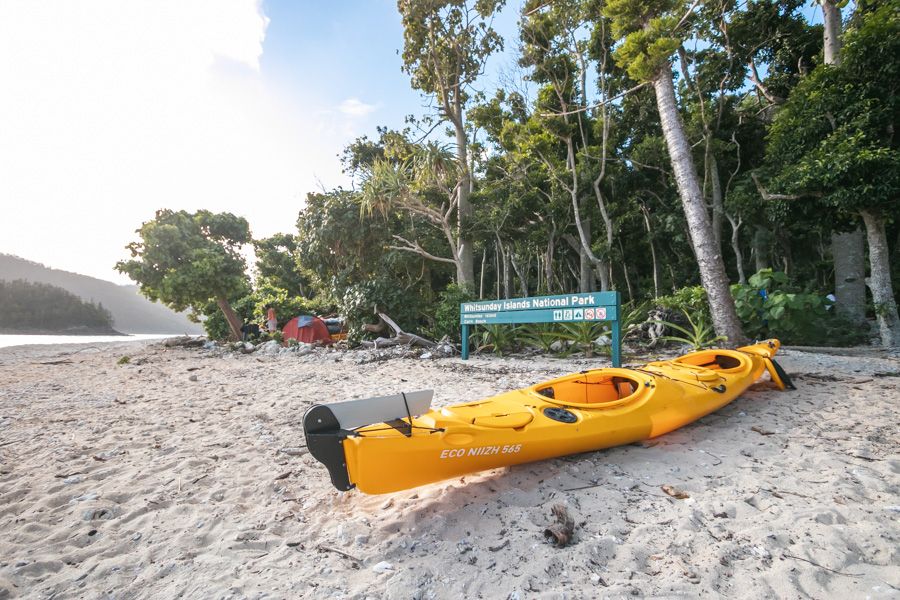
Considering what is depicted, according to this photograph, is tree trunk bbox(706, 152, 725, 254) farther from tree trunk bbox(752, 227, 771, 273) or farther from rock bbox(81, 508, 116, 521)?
rock bbox(81, 508, 116, 521)

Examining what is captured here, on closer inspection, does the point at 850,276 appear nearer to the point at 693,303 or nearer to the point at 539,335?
the point at 693,303

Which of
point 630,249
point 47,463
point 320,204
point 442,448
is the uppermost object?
point 320,204

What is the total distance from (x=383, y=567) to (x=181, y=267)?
46.3ft

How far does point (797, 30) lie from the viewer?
9.61 metres

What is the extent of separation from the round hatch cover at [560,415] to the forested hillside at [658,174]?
192 inches

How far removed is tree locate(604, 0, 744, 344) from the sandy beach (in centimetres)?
244

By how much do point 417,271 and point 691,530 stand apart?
11.8 meters

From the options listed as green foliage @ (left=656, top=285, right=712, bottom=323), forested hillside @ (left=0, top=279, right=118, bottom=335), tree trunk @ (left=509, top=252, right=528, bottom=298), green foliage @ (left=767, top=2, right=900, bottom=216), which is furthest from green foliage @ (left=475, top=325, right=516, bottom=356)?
forested hillside @ (left=0, top=279, right=118, bottom=335)

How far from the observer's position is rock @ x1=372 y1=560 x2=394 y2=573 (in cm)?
166

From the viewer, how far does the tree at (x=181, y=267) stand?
1237cm

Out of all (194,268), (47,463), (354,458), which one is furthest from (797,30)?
(194,268)

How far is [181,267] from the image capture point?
12.6 m

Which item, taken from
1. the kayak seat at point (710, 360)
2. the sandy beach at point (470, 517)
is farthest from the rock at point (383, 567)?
the kayak seat at point (710, 360)

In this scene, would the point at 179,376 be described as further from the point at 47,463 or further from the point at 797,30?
the point at 797,30
